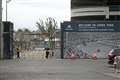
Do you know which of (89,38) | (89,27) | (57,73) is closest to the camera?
(57,73)

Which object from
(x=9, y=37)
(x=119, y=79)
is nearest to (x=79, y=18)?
(x=9, y=37)

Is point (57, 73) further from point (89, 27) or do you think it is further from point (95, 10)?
point (95, 10)

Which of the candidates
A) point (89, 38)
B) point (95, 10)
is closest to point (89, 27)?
point (89, 38)

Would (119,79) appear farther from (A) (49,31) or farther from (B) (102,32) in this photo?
(A) (49,31)

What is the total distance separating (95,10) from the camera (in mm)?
106750

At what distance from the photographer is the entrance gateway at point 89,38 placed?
61.7 meters

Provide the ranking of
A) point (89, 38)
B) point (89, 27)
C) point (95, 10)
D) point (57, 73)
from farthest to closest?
point (95, 10)
point (89, 27)
point (89, 38)
point (57, 73)

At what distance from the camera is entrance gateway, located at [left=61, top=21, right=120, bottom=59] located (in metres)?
61.7

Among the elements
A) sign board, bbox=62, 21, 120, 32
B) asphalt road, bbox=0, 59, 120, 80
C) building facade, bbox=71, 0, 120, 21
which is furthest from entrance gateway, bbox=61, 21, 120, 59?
building facade, bbox=71, 0, 120, 21

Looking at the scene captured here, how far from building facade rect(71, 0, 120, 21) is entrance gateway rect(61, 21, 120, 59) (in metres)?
39.7

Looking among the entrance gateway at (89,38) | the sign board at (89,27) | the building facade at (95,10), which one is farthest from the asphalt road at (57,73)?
the building facade at (95,10)

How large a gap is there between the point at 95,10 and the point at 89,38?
148 ft

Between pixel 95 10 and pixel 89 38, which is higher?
pixel 95 10

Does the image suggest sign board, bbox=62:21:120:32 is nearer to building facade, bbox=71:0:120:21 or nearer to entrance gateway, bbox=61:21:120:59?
entrance gateway, bbox=61:21:120:59
